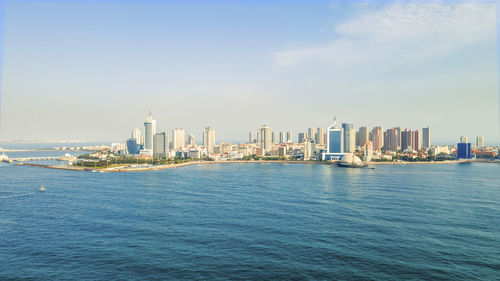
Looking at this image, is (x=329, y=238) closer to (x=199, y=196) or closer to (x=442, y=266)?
(x=442, y=266)

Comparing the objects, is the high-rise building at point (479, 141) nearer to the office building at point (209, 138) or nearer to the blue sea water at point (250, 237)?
the office building at point (209, 138)

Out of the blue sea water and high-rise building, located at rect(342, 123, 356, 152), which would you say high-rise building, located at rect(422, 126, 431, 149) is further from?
the blue sea water

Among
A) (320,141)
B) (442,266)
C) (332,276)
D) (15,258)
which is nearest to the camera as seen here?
(332,276)

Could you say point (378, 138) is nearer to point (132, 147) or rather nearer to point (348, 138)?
point (348, 138)

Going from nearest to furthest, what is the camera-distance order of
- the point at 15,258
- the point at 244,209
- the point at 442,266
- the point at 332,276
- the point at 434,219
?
the point at 332,276 → the point at 442,266 → the point at 15,258 → the point at 434,219 → the point at 244,209

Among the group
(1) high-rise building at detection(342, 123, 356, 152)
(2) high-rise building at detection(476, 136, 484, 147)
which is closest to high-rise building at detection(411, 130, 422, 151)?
(1) high-rise building at detection(342, 123, 356, 152)

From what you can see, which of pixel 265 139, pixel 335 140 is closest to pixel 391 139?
pixel 335 140

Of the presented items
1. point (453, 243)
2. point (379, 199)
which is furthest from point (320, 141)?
point (453, 243)
